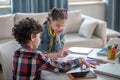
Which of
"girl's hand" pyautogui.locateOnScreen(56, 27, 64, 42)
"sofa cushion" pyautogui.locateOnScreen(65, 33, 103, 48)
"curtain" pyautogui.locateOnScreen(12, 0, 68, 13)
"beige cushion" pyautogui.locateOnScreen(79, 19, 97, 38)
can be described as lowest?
"sofa cushion" pyautogui.locateOnScreen(65, 33, 103, 48)

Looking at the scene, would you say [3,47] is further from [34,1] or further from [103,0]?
[103,0]

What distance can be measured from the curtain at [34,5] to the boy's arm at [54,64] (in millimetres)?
2894

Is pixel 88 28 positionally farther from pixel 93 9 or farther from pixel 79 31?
pixel 93 9

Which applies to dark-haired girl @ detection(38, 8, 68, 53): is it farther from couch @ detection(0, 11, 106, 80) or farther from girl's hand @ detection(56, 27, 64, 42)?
couch @ detection(0, 11, 106, 80)

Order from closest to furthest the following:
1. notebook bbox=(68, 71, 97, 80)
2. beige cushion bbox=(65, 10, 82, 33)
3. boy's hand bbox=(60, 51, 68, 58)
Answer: notebook bbox=(68, 71, 97, 80) → boy's hand bbox=(60, 51, 68, 58) → beige cushion bbox=(65, 10, 82, 33)

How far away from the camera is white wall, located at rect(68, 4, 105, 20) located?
5052mm

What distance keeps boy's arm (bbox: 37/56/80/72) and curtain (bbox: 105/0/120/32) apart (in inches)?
136

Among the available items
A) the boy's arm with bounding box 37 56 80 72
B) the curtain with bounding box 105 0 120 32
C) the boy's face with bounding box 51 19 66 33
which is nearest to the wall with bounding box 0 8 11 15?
the curtain with bounding box 105 0 120 32

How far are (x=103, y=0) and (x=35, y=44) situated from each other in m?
3.70

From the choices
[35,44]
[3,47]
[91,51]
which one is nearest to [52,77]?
[35,44]

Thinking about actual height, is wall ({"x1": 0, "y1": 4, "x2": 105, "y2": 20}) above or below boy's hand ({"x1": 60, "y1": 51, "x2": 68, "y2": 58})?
above

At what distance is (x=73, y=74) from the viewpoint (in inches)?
66.6

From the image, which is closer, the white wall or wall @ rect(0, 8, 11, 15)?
wall @ rect(0, 8, 11, 15)

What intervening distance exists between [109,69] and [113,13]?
3493 mm
